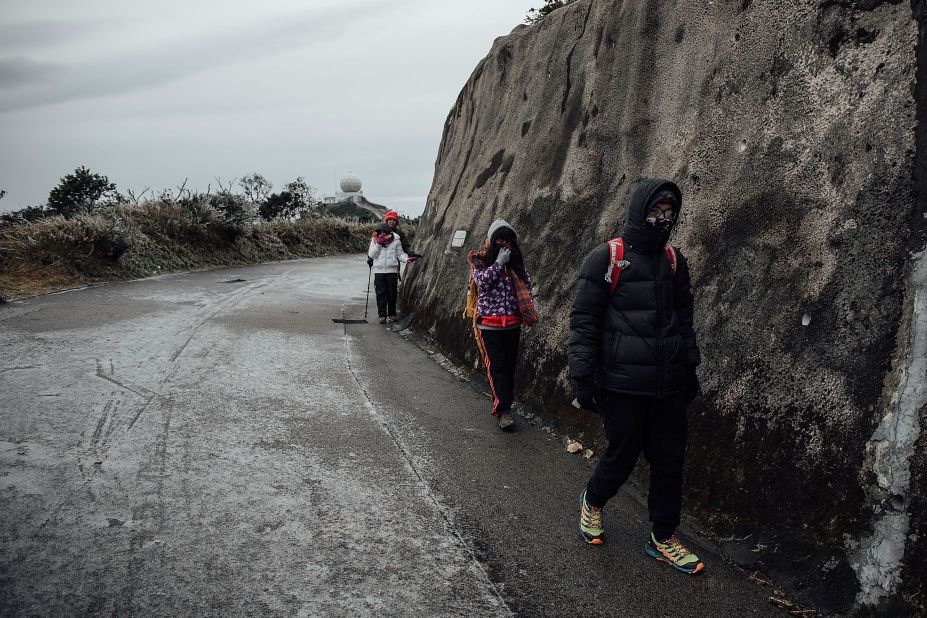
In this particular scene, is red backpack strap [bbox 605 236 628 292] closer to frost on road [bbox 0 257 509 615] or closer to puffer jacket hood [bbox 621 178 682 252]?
puffer jacket hood [bbox 621 178 682 252]

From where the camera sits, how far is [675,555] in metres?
3.87

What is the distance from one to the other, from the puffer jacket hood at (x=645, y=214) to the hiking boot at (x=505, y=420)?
2.86 m

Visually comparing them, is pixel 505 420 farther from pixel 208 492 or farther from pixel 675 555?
pixel 208 492

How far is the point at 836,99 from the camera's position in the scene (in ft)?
15.2

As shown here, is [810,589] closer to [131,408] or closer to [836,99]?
[836,99]

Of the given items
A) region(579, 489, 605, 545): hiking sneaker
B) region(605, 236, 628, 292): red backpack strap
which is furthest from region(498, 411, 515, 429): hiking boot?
region(605, 236, 628, 292): red backpack strap

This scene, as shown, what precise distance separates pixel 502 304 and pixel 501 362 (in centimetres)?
56

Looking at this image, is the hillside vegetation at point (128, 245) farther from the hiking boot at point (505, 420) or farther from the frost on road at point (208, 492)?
the hiking boot at point (505, 420)

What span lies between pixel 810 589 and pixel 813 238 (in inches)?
86.7

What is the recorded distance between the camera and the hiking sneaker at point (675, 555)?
150 inches

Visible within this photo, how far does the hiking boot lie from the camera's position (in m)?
Result: 6.33

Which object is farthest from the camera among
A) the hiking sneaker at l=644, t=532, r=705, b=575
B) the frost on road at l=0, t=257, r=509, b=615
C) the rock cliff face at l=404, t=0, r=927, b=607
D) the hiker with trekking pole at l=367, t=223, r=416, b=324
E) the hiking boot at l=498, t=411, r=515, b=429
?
the hiker with trekking pole at l=367, t=223, r=416, b=324

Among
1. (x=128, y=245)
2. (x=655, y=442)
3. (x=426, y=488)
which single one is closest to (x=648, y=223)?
(x=655, y=442)

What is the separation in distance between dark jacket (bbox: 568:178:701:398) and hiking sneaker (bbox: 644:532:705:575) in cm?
89
